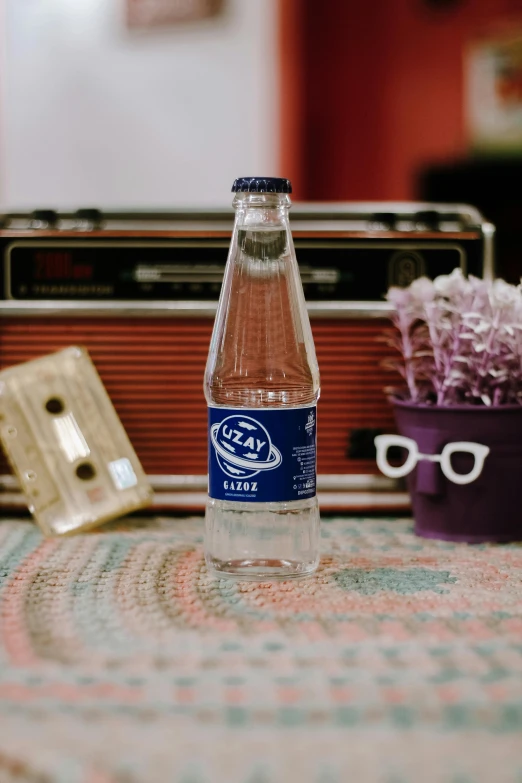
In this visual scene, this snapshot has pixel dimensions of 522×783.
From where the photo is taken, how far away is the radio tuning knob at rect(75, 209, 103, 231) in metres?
1.02

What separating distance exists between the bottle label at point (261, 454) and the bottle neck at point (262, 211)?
0.21 metres

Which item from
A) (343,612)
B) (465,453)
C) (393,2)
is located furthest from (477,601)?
(393,2)

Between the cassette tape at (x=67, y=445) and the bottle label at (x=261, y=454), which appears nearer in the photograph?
the bottle label at (x=261, y=454)

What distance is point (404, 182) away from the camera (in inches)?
111

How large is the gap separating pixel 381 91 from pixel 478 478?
7.54 ft

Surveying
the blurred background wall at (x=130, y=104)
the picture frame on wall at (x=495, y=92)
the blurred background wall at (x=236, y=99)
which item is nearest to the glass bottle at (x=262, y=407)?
the blurred background wall at (x=236, y=99)

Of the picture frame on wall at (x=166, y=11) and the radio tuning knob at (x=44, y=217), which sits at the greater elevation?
the picture frame on wall at (x=166, y=11)

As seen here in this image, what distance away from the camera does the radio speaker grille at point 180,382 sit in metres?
1.02

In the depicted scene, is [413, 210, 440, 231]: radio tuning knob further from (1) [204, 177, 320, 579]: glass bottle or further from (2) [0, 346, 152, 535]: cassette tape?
(2) [0, 346, 152, 535]: cassette tape

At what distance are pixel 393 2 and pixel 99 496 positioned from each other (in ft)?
7.92

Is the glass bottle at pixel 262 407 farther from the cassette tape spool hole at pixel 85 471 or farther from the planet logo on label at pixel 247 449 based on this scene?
the cassette tape spool hole at pixel 85 471

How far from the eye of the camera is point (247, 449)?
28.1 inches

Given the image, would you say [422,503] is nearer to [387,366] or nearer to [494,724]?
[387,366]

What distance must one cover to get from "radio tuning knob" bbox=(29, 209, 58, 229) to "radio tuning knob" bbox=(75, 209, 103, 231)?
3cm
